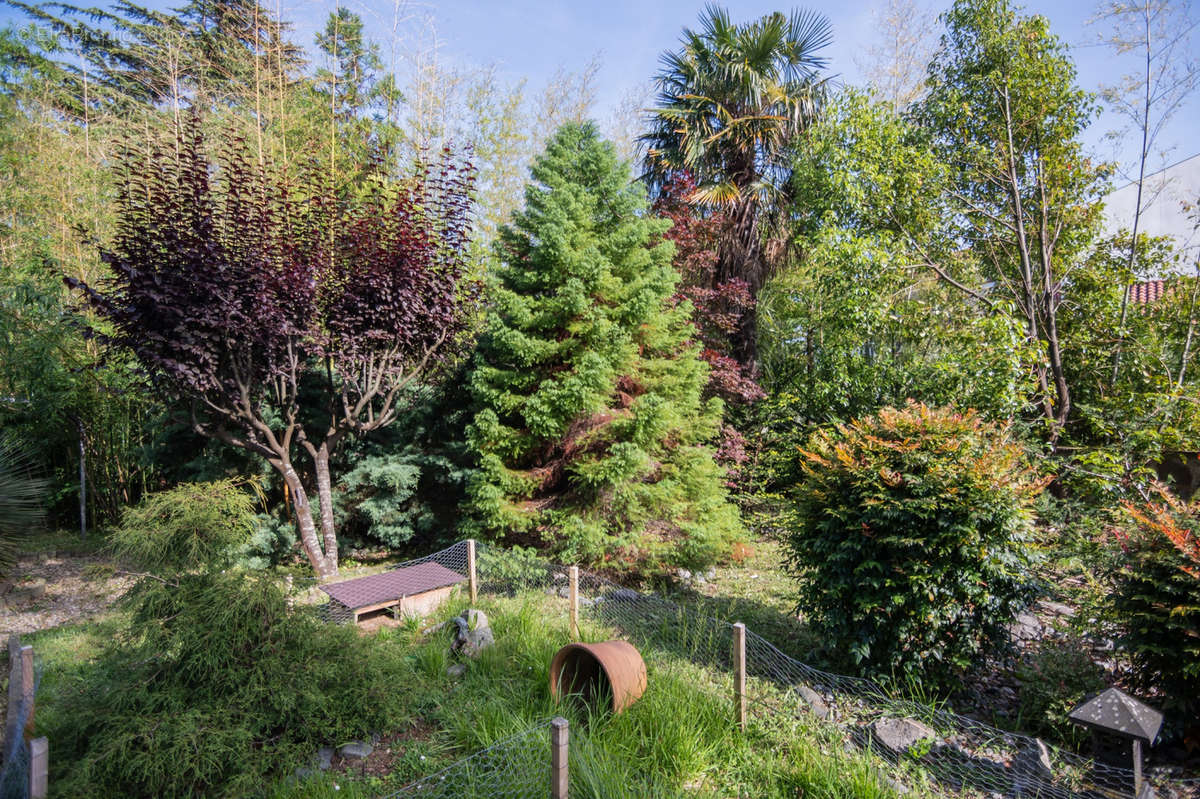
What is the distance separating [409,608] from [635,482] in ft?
7.64

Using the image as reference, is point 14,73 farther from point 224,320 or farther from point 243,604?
point 243,604

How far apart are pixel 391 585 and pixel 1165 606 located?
16.4 feet

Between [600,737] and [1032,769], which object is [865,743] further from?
[600,737]

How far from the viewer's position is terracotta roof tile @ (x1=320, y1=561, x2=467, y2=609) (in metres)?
4.65

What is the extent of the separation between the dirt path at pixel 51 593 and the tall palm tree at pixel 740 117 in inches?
323

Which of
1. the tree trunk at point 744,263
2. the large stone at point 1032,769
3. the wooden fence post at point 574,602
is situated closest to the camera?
the large stone at point 1032,769

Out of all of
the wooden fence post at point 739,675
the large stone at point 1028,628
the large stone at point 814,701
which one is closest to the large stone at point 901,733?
the large stone at point 814,701

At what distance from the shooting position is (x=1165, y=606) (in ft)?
9.56

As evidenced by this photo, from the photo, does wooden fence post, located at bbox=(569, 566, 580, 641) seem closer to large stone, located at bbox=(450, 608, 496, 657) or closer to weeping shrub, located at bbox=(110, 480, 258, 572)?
large stone, located at bbox=(450, 608, 496, 657)

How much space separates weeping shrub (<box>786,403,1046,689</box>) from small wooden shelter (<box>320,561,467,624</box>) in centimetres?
308

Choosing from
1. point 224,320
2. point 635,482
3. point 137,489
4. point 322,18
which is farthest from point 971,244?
point 137,489

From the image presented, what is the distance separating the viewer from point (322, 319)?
5973mm

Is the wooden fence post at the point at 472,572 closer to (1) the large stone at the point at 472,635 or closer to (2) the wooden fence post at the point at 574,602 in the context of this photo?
(1) the large stone at the point at 472,635

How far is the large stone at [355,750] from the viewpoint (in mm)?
2934
